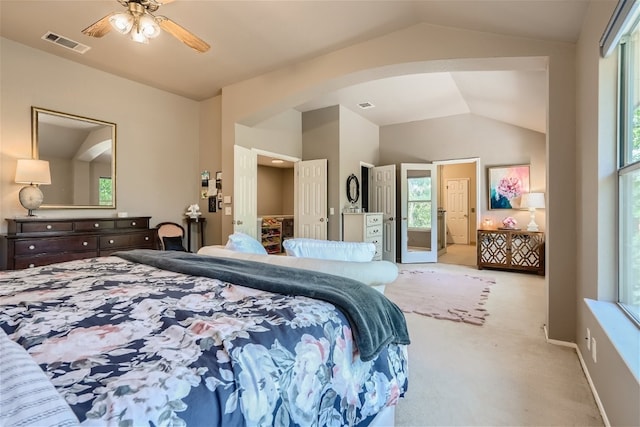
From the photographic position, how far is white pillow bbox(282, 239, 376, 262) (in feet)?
7.14

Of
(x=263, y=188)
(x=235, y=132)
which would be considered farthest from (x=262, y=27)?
(x=263, y=188)

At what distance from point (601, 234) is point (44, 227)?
5.04m

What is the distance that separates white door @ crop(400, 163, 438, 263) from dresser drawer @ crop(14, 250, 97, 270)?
5585mm

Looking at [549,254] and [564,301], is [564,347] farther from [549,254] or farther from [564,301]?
[549,254]

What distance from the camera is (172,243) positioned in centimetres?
479

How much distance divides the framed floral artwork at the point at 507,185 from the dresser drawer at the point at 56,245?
6.70 m

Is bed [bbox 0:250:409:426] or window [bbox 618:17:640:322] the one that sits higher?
window [bbox 618:17:640:322]

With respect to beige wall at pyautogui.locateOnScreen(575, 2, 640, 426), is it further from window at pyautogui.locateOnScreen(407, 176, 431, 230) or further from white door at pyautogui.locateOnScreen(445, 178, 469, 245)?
white door at pyautogui.locateOnScreen(445, 178, 469, 245)

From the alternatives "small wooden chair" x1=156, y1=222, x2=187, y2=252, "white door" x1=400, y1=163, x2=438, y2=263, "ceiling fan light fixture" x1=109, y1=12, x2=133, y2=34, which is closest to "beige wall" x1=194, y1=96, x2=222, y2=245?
"small wooden chair" x1=156, y1=222, x2=187, y2=252

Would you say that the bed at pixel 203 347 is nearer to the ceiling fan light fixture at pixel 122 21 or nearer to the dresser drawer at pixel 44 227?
the ceiling fan light fixture at pixel 122 21

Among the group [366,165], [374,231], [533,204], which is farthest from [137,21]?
[533,204]

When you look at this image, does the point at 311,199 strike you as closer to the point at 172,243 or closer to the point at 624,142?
the point at 172,243

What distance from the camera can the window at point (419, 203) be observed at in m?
6.79

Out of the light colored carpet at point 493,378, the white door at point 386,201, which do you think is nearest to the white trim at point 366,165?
the white door at point 386,201
